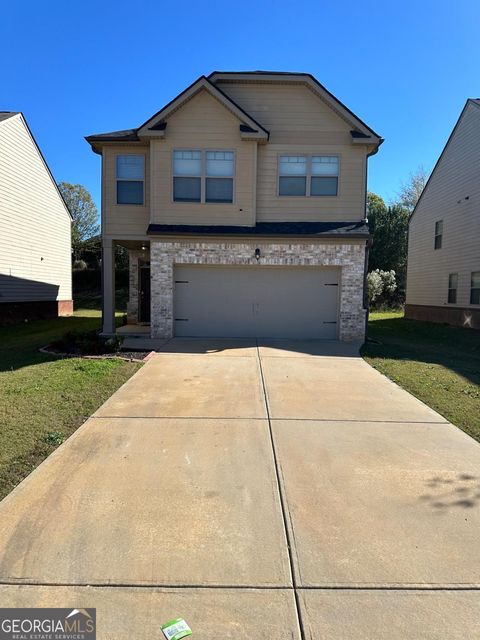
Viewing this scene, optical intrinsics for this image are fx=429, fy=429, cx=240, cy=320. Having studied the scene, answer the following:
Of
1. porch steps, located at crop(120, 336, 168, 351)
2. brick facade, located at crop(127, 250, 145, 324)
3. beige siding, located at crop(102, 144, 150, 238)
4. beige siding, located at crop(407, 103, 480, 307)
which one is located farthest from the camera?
beige siding, located at crop(407, 103, 480, 307)

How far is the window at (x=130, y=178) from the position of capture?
12.9 metres

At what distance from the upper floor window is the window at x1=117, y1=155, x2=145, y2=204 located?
419 centimetres

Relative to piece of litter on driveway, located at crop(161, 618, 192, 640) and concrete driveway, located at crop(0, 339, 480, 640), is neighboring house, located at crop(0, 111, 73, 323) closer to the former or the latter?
concrete driveway, located at crop(0, 339, 480, 640)

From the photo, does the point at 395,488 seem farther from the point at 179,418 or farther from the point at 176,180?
the point at 176,180

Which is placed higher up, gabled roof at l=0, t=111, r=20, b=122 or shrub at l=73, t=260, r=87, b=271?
gabled roof at l=0, t=111, r=20, b=122

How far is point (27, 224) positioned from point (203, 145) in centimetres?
1120

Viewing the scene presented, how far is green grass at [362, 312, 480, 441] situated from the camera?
627 cm

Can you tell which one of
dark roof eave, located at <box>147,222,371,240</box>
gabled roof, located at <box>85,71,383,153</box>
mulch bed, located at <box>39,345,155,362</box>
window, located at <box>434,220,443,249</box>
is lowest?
mulch bed, located at <box>39,345,155,362</box>

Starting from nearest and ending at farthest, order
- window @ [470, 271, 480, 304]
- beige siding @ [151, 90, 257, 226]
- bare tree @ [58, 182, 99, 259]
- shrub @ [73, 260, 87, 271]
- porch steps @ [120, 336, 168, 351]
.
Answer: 1. porch steps @ [120, 336, 168, 351]
2. beige siding @ [151, 90, 257, 226]
3. window @ [470, 271, 480, 304]
4. shrub @ [73, 260, 87, 271]
5. bare tree @ [58, 182, 99, 259]

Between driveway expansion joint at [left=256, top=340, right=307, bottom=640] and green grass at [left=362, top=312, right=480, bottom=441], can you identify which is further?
green grass at [left=362, top=312, right=480, bottom=441]

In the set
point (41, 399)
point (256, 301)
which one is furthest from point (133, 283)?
point (41, 399)

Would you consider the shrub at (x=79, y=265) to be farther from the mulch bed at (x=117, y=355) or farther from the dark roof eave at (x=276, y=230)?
the mulch bed at (x=117, y=355)

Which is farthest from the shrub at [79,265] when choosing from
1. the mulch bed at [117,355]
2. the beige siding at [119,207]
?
the mulch bed at [117,355]

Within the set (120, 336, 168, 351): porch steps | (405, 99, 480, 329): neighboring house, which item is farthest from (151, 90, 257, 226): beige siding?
(405, 99, 480, 329): neighboring house
